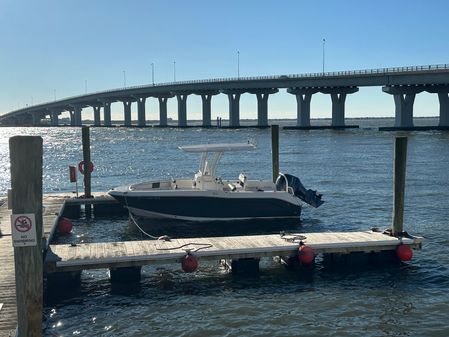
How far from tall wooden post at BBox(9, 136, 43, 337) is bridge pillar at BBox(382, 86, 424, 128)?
96.9 meters

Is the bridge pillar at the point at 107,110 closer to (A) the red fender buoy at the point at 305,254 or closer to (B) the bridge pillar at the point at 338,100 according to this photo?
(B) the bridge pillar at the point at 338,100

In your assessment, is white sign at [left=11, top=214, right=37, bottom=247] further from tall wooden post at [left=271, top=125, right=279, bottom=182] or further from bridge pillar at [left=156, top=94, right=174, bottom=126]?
bridge pillar at [left=156, top=94, right=174, bottom=126]

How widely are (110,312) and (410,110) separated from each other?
9811 centimetres

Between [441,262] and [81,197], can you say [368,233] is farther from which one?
[81,197]

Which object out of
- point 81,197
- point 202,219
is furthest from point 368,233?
point 81,197

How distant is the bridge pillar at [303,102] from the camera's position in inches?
4616

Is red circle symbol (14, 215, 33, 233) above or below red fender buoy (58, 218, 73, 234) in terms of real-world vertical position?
above

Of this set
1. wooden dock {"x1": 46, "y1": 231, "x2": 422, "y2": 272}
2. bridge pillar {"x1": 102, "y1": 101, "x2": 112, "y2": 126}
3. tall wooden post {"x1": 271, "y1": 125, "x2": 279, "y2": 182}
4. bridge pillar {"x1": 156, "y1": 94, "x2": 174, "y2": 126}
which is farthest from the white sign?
bridge pillar {"x1": 102, "y1": 101, "x2": 112, "y2": 126}

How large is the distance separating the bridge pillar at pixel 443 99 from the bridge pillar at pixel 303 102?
1030 inches

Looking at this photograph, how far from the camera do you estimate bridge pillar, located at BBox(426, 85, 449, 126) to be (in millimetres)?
96469

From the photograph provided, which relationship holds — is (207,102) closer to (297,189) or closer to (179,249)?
Answer: (297,189)

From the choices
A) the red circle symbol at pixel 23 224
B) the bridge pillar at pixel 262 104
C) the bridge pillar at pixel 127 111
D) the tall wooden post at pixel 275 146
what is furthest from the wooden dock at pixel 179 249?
the bridge pillar at pixel 127 111

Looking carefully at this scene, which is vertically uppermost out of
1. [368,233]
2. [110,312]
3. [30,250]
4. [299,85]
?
[299,85]

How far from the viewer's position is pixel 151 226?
2295cm
